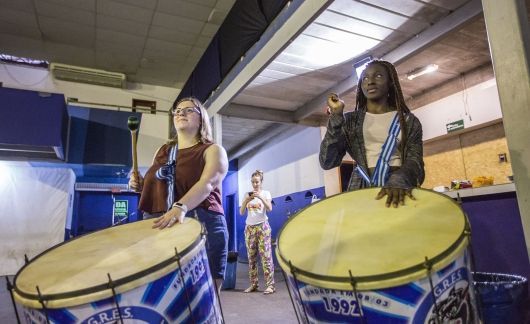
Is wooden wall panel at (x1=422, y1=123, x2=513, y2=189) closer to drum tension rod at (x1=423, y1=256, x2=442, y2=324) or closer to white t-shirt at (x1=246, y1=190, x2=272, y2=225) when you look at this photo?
white t-shirt at (x1=246, y1=190, x2=272, y2=225)

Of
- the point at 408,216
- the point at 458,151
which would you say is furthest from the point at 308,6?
the point at 458,151

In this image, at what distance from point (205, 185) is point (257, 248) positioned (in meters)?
2.93

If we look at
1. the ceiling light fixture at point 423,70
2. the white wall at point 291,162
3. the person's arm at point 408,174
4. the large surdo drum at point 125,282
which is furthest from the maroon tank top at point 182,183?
the white wall at point 291,162

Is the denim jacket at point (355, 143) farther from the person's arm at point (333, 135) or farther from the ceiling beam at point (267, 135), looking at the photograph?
the ceiling beam at point (267, 135)

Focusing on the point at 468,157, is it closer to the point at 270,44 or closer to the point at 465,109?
→ the point at 465,109

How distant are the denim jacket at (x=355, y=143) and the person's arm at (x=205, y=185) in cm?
43

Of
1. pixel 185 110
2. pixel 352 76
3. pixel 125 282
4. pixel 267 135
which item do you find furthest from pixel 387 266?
pixel 267 135

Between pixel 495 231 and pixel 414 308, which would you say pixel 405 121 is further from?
pixel 495 231

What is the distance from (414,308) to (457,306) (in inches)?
4.9

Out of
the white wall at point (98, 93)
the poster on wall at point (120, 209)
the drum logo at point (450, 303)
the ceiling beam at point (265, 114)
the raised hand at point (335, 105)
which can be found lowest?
the drum logo at point (450, 303)

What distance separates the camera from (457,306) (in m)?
0.70

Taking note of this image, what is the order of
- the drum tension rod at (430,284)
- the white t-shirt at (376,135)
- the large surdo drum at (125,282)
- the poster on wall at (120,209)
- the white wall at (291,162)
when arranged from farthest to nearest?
the poster on wall at (120,209), the white wall at (291,162), the white t-shirt at (376,135), the large surdo drum at (125,282), the drum tension rod at (430,284)

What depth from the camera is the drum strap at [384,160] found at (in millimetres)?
1186

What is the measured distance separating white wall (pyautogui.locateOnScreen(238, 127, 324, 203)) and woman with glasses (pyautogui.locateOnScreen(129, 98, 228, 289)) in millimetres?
3945
